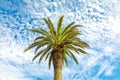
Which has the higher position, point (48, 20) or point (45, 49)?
point (48, 20)

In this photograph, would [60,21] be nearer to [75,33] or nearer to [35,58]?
[75,33]

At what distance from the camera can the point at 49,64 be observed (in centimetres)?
5691

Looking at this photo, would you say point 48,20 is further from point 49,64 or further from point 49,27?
point 49,64

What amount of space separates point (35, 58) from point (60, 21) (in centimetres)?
651

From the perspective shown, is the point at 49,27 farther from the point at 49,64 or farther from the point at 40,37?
the point at 49,64

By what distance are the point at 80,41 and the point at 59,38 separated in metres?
2.94

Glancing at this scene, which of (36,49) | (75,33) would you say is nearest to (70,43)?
(75,33)

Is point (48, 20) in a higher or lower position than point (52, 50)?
higher

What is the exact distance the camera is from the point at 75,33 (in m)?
53.4

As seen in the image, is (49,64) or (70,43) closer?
(70,43)

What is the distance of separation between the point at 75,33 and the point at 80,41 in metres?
1.44

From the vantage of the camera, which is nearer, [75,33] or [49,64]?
[75,33]

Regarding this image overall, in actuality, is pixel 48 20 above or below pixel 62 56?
above

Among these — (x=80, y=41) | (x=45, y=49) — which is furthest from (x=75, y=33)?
(x=45, y=49)
